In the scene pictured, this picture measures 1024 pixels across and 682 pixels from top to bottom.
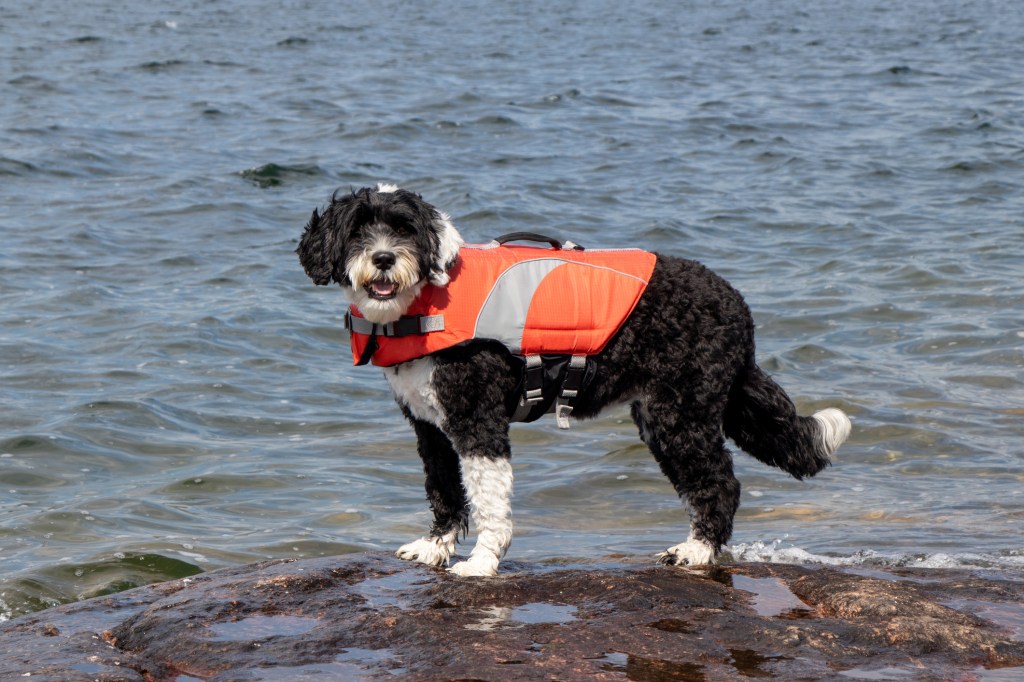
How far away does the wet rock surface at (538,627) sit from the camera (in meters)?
4.81

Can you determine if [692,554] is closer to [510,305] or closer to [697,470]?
[697,470]

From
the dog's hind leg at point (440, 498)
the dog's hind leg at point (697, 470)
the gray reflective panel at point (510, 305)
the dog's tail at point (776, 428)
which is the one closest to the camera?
the gray reflective panel at point (510, 305)

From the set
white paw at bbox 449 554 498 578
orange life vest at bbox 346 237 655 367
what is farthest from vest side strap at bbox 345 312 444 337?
white paw at bbox 449 554 498 578

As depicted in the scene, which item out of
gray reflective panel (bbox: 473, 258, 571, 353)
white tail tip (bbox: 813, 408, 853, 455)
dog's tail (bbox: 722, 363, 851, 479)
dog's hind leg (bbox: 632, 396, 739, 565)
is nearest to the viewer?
gray reflective panel (bbox: 473, 258, 571, 353)

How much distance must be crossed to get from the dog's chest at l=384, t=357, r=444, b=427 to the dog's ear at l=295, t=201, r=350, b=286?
1.59 ft

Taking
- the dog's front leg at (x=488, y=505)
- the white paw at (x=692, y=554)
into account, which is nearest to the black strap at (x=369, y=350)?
the dog's front leg at (x=488, y=505)

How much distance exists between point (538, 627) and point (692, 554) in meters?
1.36

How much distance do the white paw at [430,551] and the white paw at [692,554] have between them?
105 cm

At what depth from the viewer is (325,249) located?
579cm

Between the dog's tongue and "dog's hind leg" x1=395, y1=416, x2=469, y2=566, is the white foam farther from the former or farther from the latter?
the dog's tongue

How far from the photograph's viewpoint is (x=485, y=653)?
16.0ft

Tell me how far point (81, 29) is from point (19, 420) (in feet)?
81.5

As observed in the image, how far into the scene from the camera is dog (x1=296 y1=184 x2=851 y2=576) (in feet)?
18.9

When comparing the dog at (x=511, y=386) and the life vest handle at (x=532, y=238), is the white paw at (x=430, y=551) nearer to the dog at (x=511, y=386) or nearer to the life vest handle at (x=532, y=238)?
the dog at (x=511, y=386)
